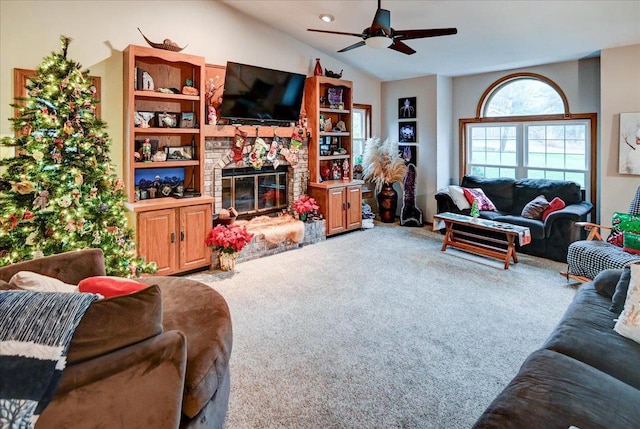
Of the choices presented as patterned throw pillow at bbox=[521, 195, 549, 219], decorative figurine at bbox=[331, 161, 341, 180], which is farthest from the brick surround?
patterned throw pillow at bbox=[521, 195, 549, 219]

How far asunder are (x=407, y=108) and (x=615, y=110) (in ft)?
A: 10.7

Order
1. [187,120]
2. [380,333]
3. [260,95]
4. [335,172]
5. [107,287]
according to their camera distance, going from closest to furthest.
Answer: [107,287], [380,333], [187,120], [260,95], [335,172]

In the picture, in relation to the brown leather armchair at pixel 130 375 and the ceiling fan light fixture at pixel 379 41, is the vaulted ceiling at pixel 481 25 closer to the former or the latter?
the ceiling fan light fixture at pixel 379 41

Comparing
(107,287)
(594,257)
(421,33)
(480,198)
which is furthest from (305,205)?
(107,287)

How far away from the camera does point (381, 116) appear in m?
7.95

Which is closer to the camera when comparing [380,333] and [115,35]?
[380,333]

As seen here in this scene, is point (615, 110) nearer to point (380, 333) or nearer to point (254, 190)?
point (380, 333)

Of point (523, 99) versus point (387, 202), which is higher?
point (523, 99)

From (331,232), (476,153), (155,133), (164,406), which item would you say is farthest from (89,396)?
(476,153)

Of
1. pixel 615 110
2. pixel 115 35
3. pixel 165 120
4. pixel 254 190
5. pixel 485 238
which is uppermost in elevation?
pixel 115 35

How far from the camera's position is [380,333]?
10.5ft

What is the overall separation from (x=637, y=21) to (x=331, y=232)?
4565 mm

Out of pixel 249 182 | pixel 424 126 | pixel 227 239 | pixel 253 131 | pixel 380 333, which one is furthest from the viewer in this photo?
pixel 424 126

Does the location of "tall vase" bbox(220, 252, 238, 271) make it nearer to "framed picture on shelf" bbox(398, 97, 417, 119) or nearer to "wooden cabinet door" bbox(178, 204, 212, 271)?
"wooden cabinet door" bbox(178, 204, 212, 271)
